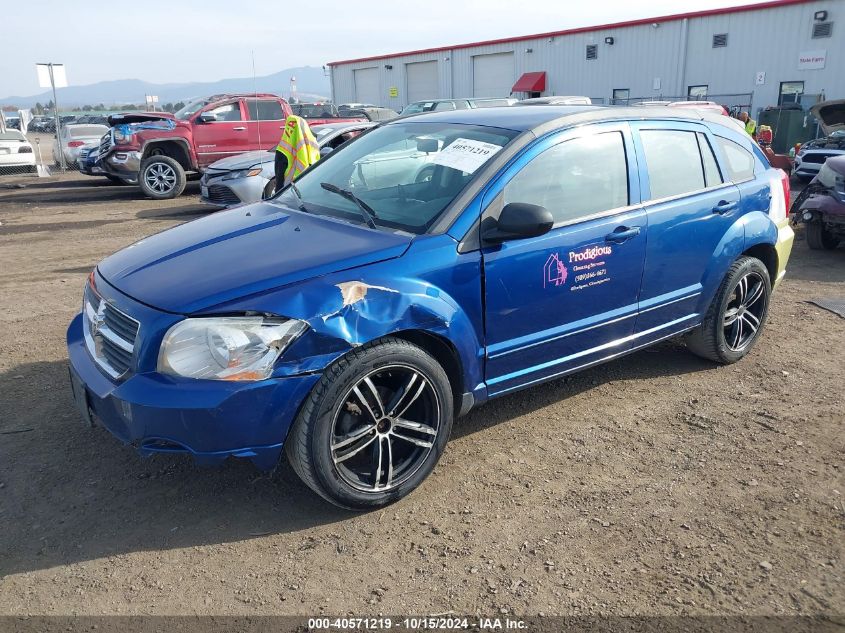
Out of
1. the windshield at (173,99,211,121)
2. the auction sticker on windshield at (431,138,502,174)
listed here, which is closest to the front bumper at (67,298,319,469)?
the auction sticker on windshield at (431,138,502,174)

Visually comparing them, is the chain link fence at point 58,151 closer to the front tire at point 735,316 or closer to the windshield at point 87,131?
the windshield at point 87,131

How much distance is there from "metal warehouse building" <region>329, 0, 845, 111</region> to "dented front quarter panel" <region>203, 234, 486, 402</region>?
2367 cm

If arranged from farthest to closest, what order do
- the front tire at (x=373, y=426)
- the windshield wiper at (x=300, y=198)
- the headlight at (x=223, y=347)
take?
the windshield wiper at (x=300, y=198)
the front tire at (x=373, y=426)
the headlight at (x=223, y=347)

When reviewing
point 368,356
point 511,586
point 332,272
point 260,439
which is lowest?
point 511,586

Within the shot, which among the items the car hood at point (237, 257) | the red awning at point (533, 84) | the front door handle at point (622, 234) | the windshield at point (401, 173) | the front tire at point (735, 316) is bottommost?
the front tire at point (735, 316)

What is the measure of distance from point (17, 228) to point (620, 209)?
10.4m

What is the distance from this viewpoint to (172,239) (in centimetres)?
369

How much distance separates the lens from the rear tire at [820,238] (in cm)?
858

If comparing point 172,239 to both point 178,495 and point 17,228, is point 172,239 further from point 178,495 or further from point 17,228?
point 17,228

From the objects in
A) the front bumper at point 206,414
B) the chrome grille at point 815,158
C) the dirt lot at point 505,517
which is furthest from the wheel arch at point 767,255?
the chrome grille at point 815,158

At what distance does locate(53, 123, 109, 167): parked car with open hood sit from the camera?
1931 cm

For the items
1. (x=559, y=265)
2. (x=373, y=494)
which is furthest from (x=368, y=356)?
(x=559, y=265)

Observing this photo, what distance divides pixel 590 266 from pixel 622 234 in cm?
29

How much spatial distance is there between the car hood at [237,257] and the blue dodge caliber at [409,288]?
13 mm
